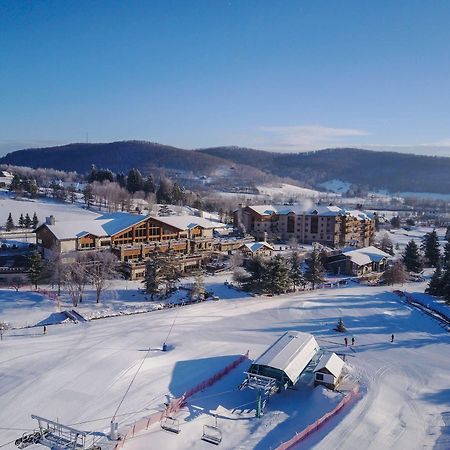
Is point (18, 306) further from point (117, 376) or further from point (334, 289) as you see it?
point (334, 289)

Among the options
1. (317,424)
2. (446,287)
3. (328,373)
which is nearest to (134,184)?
(446,287)

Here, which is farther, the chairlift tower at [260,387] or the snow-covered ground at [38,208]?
the snow-covered ground at [38,208]

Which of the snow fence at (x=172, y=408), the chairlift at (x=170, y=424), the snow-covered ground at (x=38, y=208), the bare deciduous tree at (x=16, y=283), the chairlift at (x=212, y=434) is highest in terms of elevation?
the snow-covered ground at (x=38, y=208)

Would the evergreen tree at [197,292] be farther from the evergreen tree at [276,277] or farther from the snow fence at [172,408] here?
the snow fence at [172,408]

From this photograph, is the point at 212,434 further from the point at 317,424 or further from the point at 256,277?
the point at 256,277

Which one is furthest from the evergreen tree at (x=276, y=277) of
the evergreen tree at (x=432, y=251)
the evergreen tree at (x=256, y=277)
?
the evergreen tree at (x=432, y=251)

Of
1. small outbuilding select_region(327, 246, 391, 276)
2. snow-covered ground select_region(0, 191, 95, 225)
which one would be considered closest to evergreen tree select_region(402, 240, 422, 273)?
small outbuilding select_region(327, 246, 391, 276)
